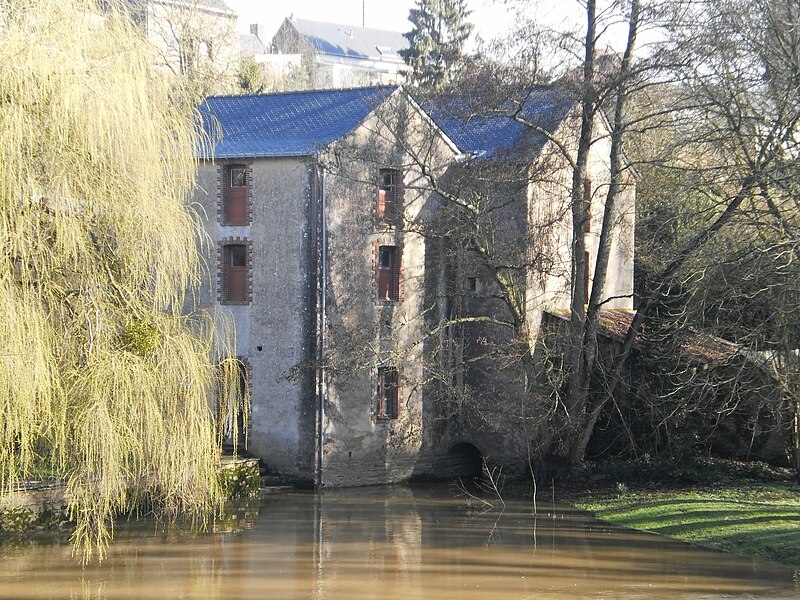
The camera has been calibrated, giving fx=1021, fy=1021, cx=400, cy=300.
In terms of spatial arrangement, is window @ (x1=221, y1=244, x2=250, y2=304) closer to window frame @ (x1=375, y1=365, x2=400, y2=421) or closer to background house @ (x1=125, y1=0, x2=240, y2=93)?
window frame @ (x1=375, y1=365, x2=400, y2=421)

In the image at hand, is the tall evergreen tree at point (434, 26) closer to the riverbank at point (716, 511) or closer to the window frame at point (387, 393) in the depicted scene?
the window frame at point (387, 393)

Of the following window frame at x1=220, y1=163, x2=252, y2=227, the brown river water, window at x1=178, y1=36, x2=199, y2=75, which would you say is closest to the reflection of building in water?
the brown river water

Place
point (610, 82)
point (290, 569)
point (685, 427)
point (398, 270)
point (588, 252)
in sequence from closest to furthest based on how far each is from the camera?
point (290, 569) → point (610, 82) → point (685, 427) → point (398, 270) → point (588, 252)

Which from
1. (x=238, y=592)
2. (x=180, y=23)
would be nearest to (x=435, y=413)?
(x=238, y=592)

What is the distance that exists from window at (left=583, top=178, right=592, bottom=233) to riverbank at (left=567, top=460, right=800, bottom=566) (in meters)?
6.30

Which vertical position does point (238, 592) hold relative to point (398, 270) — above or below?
below

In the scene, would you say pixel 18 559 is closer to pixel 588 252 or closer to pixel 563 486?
pixel 563 486

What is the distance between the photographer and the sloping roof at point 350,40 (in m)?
70.1

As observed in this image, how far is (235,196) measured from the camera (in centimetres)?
2514

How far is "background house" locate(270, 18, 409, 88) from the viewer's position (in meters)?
66.5

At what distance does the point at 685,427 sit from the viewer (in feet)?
77.5

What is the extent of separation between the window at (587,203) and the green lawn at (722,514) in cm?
643

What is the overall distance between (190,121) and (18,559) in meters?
8.26

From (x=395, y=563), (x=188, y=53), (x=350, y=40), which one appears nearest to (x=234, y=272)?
(x=395, y=563)
